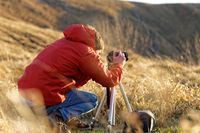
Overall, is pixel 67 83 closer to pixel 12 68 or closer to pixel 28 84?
pixel 28 84

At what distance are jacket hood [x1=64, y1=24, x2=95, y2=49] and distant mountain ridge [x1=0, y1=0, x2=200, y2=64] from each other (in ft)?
192

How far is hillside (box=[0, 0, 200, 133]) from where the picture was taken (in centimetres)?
745

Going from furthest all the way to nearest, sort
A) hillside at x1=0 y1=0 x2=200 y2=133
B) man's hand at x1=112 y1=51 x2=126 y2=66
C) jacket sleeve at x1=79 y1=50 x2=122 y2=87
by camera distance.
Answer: hillside at x1=0 y1=0 x2=200 y2=133 < man's hand at x1=112 y1=51 x2=126 y2=66 < jacket sleeve at x1=79 y1=50 x2=122 y2=87

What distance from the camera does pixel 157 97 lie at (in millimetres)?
7820

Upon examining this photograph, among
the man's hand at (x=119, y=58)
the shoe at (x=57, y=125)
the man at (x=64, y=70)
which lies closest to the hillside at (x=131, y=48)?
the shoe at (x=57, y=125)

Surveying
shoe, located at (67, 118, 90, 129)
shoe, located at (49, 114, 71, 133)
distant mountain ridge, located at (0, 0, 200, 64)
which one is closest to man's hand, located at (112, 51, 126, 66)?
shoe, located at (67, 118, 90, 129)

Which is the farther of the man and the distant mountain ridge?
the distant mountain ridge

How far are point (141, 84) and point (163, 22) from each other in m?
81.7

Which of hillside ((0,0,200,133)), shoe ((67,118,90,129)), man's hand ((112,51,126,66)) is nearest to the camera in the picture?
man's hand ((112,51,126,66))

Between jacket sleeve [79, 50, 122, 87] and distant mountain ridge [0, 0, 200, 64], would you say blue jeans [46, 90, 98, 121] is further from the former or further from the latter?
distant mountain ridge [0, 0, 200, 64]

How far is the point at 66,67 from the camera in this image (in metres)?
6.01

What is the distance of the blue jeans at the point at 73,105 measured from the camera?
6180 millimetres

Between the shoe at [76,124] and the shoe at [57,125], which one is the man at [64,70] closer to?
the shoe at [57,125]

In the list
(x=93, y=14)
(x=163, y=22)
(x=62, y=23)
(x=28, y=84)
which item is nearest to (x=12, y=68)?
(x=28, y=84)
